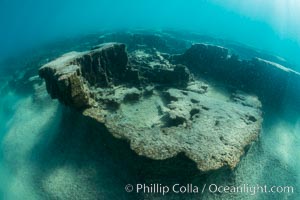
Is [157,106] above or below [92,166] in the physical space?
above

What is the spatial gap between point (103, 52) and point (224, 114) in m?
7.31

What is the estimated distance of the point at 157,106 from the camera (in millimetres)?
12523

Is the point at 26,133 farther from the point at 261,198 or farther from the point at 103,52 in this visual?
the point at 261,198

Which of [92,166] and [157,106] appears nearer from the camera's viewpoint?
[92,166]

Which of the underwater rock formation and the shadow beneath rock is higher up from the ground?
the underwater rock formation

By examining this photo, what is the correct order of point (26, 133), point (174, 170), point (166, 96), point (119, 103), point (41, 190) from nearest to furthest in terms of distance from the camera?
point (174, 170) < point (41, 190) < point (119, 103) < point (166, 96) < point (26, 133)

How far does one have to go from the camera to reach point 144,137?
29.6 feet

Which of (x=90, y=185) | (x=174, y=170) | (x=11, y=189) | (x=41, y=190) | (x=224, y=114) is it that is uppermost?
(x=224, y=114)

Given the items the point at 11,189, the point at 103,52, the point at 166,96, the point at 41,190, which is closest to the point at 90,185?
the point at 41,190

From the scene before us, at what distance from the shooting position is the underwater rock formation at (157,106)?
28.8 feet

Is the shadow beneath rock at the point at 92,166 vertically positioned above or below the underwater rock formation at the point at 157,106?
below

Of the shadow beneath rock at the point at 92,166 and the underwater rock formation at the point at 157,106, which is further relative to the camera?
the shadow beneath rock at the point at 92,166

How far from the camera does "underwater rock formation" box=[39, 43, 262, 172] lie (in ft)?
28.8

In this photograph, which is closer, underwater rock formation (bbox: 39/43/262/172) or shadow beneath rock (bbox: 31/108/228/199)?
underwater rock formation (bbox: 39/43/262/172)
